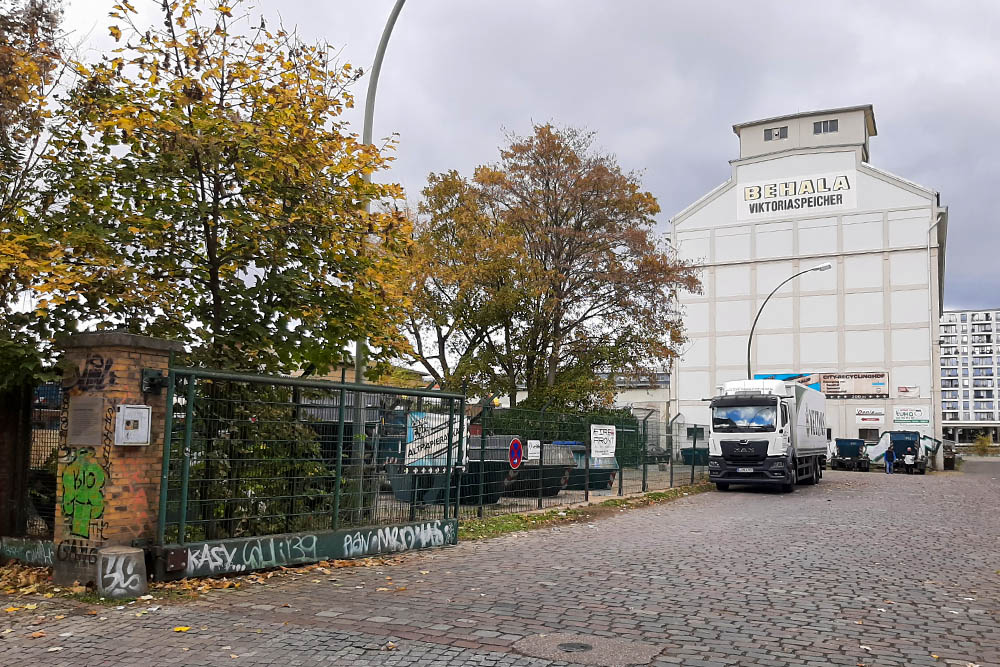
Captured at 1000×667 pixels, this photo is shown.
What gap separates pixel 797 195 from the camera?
185 ft

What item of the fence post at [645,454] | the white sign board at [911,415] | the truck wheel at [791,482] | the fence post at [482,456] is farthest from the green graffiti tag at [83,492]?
the white sign board at [911,415]

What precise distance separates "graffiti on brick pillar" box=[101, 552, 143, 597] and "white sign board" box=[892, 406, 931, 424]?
5107 centimetres

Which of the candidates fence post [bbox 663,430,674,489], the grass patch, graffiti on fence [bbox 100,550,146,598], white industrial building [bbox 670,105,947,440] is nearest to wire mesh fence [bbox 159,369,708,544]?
the grass patch

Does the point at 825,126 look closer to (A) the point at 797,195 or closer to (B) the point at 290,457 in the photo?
(A) the point at 797,195

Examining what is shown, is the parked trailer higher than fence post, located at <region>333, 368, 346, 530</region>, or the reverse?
fence post, located at <region>333, 368, 346, 530</region>

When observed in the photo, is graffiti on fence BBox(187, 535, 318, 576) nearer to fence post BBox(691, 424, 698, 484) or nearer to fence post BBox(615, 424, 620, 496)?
fence post BBox(615, 424, 620, 496)

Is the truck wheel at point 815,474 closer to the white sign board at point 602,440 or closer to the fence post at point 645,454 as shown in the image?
the fence post at point 645,454

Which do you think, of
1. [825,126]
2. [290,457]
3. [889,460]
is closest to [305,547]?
[290,457]

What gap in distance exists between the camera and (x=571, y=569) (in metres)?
9.75

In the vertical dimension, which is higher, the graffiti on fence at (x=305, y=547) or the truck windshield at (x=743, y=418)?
→ the truck windshield at (x=743, y=418)

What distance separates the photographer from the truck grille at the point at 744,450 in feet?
80.2

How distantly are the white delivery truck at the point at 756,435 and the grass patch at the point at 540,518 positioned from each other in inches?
158

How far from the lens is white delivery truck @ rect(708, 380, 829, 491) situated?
2439 cm

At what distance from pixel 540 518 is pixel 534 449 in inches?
62.1
